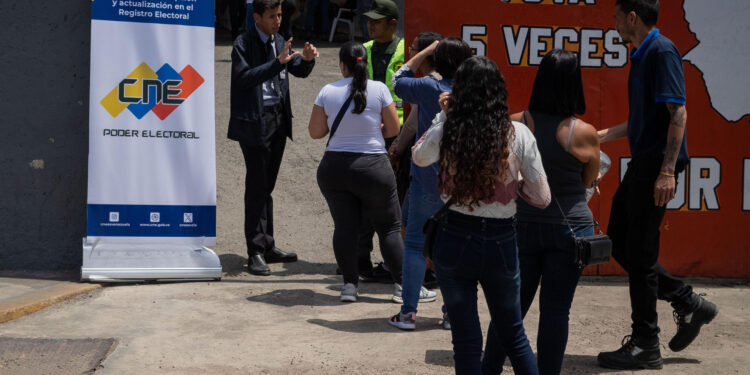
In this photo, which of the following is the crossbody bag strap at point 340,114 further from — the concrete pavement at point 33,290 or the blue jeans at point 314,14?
the blue jeans at point 314,14

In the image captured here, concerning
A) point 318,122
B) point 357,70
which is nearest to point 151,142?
point 318,122

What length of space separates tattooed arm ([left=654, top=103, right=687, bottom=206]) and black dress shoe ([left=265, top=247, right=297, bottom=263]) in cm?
360

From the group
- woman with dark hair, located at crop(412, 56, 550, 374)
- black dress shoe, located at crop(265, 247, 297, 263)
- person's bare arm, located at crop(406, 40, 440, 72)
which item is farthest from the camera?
black dress shoe, located at crop(265, 247, 297, 263)

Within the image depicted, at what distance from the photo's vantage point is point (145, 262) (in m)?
6.73

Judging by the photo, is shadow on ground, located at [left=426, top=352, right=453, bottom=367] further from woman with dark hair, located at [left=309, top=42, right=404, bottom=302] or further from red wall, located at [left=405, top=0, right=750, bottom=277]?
red wall, located at [left=405, top=0, right=750, bottom=277]

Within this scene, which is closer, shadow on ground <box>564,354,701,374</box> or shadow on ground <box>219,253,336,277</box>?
shadow on ground <box>564,354,701,374</box>

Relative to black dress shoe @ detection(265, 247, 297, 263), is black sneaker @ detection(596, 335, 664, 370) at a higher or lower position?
lower

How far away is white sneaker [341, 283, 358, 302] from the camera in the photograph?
632 centimetres

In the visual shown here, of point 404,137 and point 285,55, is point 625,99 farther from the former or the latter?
point 285,55

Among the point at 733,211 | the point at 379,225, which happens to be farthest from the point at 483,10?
the point at 733,211

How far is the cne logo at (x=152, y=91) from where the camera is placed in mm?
6664

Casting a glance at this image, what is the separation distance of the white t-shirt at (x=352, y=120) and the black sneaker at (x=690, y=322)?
2.20m

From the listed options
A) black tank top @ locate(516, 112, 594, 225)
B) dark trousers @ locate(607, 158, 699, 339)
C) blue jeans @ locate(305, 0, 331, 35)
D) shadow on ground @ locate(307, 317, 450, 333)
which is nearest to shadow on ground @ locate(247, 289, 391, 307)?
shadow on ground @ locate(307, 317, 450, 333)

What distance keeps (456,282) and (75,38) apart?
4.29 meters
